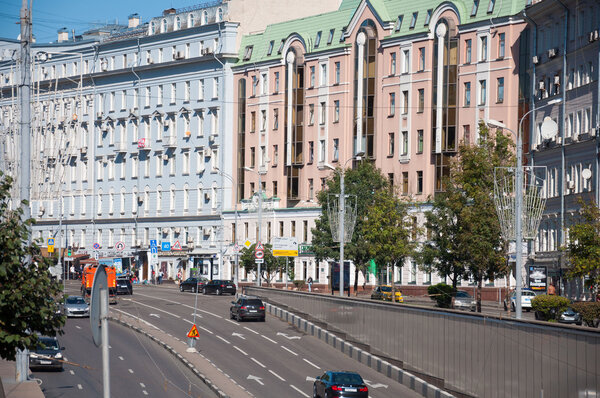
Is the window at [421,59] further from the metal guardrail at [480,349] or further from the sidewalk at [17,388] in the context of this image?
the sidewalk at [17,388]

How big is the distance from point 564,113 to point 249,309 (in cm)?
2573

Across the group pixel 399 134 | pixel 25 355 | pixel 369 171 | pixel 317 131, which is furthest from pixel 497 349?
pixel 317 131

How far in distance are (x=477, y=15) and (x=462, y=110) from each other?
299 inches

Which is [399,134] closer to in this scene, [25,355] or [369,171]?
Answer: [369,171]

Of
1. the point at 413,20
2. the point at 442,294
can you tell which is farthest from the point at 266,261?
the point at 442,294

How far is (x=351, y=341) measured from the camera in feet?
175

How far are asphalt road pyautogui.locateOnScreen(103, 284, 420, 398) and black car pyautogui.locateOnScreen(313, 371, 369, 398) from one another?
2586 mm

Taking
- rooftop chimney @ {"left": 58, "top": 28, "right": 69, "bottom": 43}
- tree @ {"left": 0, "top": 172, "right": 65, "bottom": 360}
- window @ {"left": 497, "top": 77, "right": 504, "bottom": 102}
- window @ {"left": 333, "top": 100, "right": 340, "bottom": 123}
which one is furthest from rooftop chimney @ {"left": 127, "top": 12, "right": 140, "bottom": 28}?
tree @ {"left": 0, "top": 172, "right": 65, "bottom": 360}

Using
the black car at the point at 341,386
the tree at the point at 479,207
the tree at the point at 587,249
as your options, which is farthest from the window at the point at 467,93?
the black car at the point at 341,386

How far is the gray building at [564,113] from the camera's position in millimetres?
70000

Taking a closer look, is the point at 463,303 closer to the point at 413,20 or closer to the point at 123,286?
the point at 123,286

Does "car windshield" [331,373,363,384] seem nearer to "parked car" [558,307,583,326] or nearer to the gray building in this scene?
"parked car" [558,307,583,326]

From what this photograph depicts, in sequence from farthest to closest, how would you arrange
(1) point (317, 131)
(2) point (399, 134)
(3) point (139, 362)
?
(1) point (317, 131) → (2) point (399, 134) → (3) point (139, 362)

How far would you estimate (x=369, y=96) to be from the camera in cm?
9856
